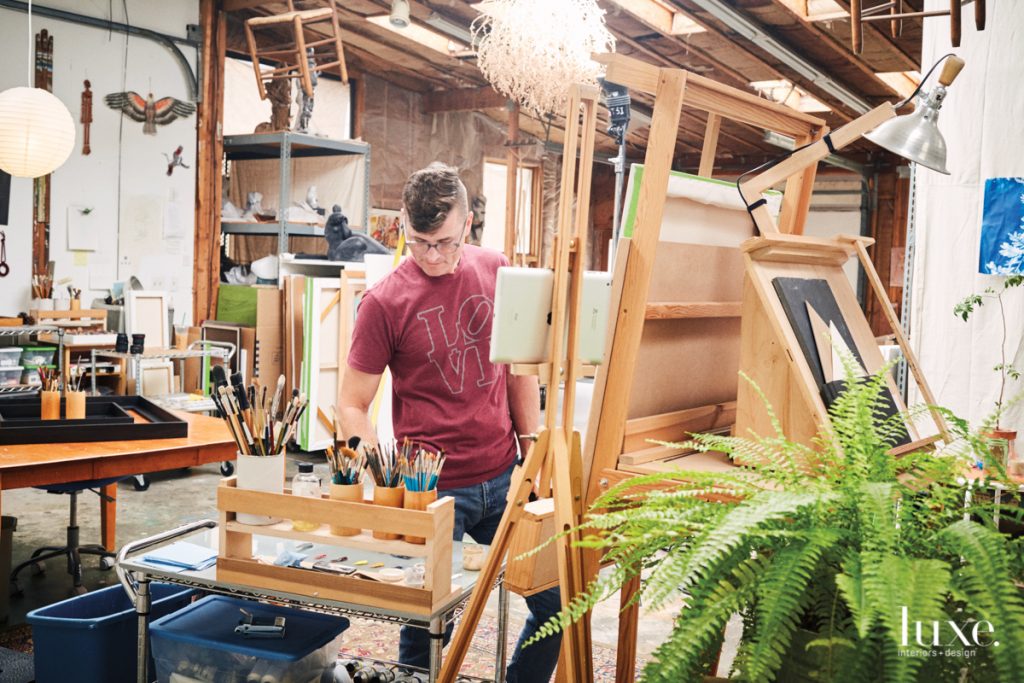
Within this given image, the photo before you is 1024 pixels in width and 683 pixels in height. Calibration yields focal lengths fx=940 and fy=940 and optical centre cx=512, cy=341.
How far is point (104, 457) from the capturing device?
3113 mm

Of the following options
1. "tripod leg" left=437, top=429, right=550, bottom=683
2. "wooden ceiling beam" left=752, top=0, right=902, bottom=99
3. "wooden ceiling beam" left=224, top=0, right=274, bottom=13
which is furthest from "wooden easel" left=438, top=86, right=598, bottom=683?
"wooden ceiling beam" left=224, top=0, right=274, bottom=13

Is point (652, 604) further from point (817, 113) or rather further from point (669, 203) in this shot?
point (817, 113)

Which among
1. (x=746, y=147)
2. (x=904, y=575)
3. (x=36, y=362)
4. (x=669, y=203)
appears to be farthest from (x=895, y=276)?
(x=904, y=575)

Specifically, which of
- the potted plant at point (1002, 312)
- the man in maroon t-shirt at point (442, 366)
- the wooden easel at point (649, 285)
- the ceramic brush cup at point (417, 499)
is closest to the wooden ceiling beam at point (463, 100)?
the potted plant at point (1002, 312)

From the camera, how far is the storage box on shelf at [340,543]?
1867 mm

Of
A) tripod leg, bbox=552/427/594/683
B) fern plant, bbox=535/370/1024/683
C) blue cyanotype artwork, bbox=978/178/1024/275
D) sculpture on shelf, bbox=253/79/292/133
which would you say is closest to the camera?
fern plant, bbox=535/370/1024/683

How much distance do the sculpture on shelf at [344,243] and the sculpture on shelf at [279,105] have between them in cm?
106

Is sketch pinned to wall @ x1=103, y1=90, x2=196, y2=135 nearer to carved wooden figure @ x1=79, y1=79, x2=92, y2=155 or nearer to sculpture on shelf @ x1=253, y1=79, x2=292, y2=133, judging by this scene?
carved wooden figure @ x1=79, y1=79, x2=92, y2=155

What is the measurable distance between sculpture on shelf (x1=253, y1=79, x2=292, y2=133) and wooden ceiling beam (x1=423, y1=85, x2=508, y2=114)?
2.82m

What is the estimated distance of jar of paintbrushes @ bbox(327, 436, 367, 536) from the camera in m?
1.96

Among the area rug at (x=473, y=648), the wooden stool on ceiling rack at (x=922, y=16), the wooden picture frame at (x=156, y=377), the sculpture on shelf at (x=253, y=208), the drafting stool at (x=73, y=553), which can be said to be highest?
the wooden stool on ceiling rack at (x=922, y=16)

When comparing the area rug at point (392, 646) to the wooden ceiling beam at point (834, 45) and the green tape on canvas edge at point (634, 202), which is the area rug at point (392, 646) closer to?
the green tape on canvas edge at point (634, 202)

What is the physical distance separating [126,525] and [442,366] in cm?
330

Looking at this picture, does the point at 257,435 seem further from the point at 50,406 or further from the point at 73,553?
the point at 73,553
